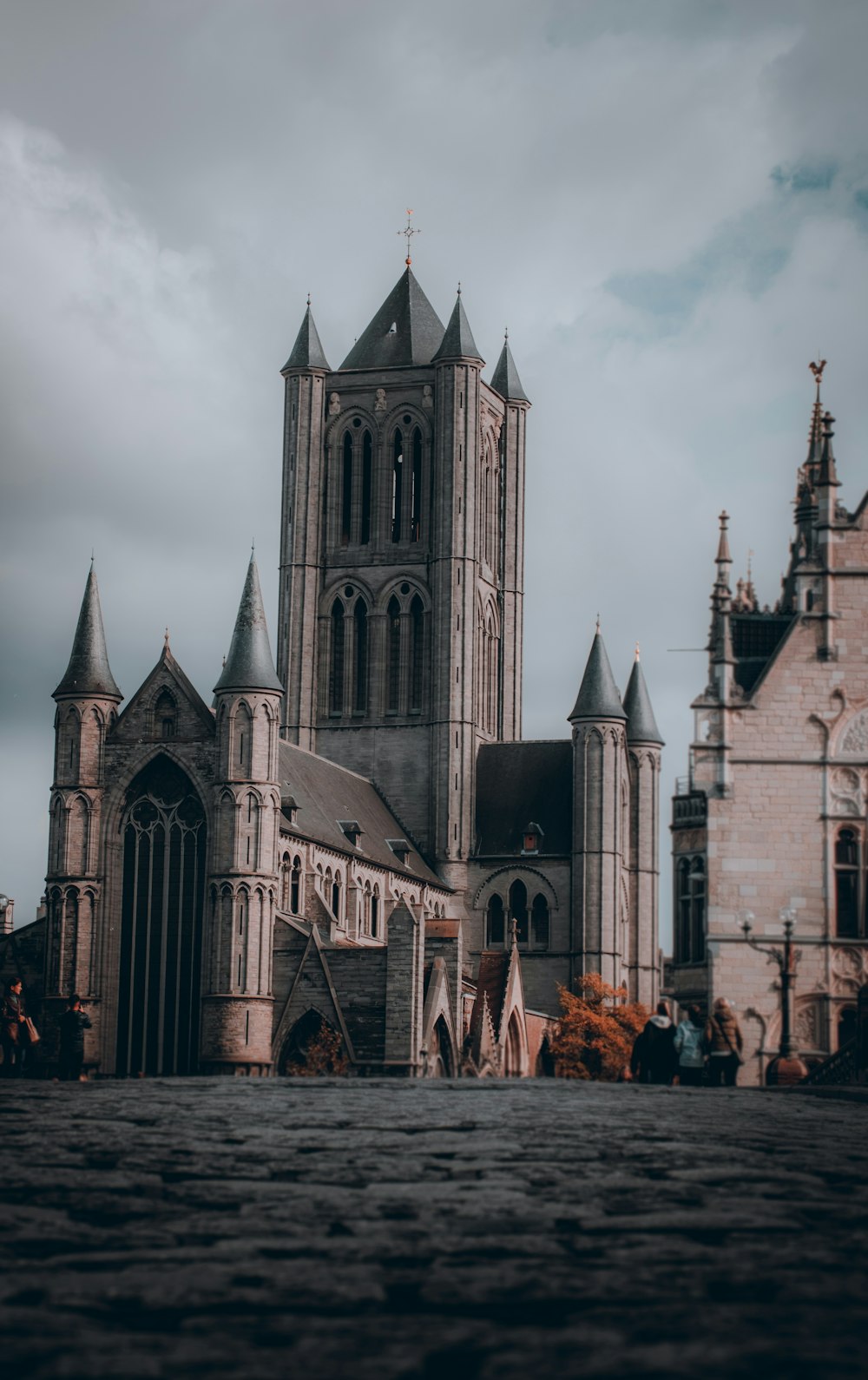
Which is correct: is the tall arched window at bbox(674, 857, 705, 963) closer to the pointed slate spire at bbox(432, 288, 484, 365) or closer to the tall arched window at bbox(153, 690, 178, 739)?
the tall arched window at bbox(153, 690, 178, 739)

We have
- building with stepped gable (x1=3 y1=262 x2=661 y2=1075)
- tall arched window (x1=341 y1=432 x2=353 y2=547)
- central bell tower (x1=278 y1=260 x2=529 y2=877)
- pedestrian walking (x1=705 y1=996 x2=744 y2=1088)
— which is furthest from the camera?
tall arched window (x1=341 y1=432 x2=353 y2=547)

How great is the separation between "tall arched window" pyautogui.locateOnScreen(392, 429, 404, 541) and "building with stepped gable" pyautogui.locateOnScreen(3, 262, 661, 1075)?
0.37 ft

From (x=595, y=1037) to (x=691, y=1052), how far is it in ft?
172

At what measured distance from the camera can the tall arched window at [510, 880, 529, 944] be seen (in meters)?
89.3

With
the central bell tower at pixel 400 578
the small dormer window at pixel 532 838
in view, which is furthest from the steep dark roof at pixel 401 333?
the small dormer window at pixel 532 838

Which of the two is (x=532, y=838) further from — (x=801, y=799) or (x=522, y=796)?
(x=801, y=799)

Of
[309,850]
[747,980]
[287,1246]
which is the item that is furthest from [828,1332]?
[309,850]

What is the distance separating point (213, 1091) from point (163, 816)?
47.4 metres

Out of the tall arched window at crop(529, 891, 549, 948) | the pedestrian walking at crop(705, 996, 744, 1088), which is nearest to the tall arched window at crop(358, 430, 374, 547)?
the tall arched window at crop(529, 891, 549, 948)

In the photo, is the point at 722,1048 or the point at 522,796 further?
the point at 522,796

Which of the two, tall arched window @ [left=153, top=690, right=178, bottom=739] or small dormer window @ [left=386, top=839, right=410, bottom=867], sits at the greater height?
tall arched window @ [left=153, top=690, right=178, bottom=739]

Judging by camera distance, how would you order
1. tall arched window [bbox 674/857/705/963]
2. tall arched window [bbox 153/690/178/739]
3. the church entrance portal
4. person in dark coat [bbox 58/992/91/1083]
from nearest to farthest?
1. person in dark coat [bbox 58/992/91/1083]
2. tall arched window [bbox 674/857/705/963]
3. the church entrance portal
4. tall arched window [bbox 153/690/178/739]

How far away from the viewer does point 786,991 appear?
115 feet

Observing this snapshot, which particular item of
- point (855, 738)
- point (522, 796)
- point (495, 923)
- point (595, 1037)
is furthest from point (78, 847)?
point (855, 738)
